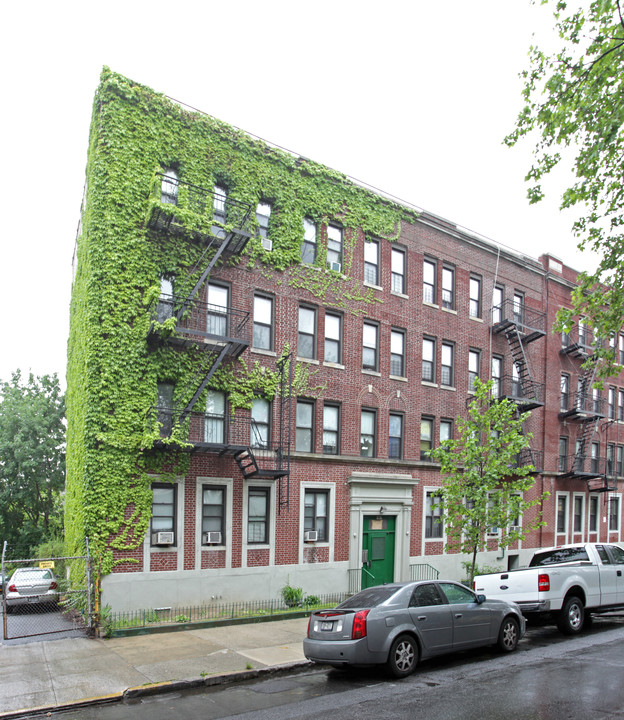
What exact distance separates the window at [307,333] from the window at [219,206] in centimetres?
388

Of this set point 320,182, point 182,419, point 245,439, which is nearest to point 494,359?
point 320,182

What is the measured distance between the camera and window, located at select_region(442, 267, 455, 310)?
2612 centimetres

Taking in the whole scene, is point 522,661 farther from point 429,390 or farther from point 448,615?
point 429,390

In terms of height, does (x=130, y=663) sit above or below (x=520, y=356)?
below

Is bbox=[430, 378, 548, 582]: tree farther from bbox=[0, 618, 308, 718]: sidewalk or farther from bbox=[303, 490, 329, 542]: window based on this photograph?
bbox=[0, 618, 308, 718]: sidewalk

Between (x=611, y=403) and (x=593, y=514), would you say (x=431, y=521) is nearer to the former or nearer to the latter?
(x=593, y=514)

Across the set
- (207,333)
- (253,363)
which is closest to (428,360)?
(253,363)

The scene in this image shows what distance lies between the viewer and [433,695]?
9.76 metres

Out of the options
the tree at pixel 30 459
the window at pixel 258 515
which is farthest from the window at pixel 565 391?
the tree at pixel 30 459

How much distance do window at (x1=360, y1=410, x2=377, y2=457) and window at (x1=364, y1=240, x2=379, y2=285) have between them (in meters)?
4.72

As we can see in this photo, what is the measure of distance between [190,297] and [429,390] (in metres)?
10.5

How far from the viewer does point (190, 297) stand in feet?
60.4

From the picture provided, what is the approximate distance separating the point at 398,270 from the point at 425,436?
6276 mm

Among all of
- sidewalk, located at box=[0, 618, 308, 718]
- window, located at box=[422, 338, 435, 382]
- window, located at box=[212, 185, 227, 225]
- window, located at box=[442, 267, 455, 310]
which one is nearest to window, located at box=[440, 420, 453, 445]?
window, located at box=[422, 338, 435, 382]
